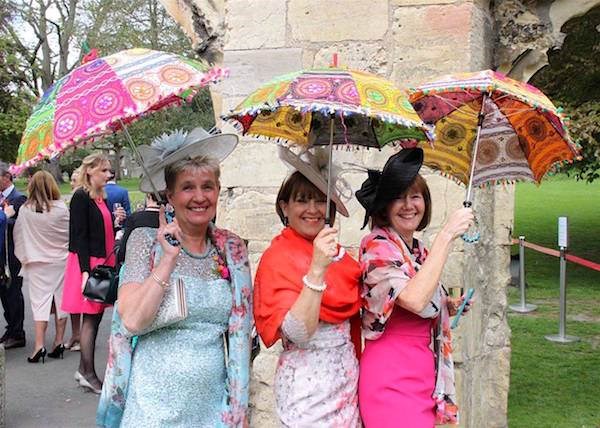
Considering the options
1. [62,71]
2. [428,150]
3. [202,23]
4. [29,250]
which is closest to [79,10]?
[62,71]

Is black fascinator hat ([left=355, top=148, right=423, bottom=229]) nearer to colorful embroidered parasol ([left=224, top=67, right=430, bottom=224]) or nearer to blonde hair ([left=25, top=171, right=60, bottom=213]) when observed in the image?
colorful embroidered parasol ([left=224, top=67, right=430, bottom=224])

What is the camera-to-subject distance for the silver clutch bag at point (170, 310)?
7.63 ft

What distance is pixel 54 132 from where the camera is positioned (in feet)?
6.57

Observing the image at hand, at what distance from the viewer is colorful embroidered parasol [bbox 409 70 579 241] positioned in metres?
2.66

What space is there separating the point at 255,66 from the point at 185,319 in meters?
1.94

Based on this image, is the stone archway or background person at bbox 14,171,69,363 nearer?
the stone archway

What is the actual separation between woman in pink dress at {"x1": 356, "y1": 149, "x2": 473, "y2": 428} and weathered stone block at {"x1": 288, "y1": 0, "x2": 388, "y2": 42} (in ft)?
4.33

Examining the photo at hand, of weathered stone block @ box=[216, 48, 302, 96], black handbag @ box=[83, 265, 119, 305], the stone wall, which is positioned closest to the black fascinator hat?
the stone wall

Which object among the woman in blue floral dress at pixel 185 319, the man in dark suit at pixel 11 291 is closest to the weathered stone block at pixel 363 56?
the woman in blue floral dress at pixel 185 319

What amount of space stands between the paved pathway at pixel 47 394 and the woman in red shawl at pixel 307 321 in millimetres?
3148

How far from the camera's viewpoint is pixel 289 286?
8.13 ft

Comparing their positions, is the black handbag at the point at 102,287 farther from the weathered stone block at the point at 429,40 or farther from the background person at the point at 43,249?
the background person at the point at 43,249

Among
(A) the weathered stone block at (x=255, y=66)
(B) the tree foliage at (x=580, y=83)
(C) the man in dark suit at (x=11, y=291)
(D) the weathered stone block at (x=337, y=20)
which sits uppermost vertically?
(B) the tree foliage at (x=580, y=83)

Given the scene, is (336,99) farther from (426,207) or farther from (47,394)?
(47,394)
